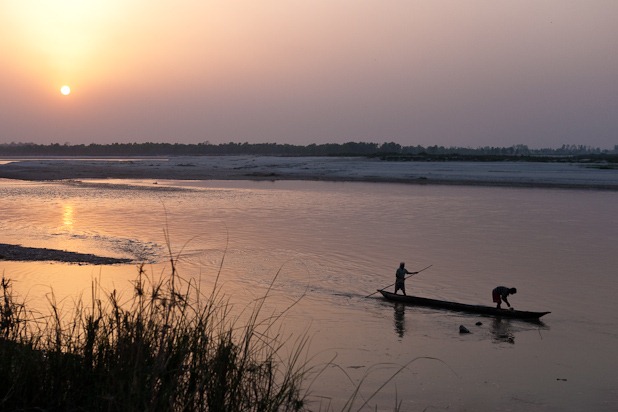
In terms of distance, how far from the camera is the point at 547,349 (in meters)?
9.62

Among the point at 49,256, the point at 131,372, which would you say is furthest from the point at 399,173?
the point at 131,372

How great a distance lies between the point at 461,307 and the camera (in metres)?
11.3

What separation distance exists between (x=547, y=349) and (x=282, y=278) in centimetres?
562

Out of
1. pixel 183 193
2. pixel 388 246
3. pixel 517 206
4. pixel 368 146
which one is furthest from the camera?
pixel 368 146

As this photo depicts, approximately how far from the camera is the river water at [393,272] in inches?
323

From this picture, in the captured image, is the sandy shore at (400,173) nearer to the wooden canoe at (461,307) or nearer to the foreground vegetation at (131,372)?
the wooden canoe at (461,307)

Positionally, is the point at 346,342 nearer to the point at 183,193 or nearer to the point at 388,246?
the point at 388,246

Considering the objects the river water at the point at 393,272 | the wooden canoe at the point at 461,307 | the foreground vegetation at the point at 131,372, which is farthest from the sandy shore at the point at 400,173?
the foreground vegetation at the point at 131,372

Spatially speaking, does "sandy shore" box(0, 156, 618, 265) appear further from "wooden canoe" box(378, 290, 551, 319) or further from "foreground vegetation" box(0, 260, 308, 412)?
"foreground vegetation" box(0, 260, 308, 412)

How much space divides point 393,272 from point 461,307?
134 inches

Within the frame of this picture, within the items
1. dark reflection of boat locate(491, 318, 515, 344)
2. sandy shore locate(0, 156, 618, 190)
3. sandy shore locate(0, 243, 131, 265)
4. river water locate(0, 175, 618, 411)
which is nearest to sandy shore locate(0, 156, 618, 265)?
sandy shore locate(0, 156, 618, 190)

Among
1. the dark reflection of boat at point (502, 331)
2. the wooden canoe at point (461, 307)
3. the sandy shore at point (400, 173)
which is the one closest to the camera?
the dark reflection of boat at point (502, 331)

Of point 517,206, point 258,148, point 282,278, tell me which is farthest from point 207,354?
point 258,148

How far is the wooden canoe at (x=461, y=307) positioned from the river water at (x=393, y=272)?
184 millimetres
